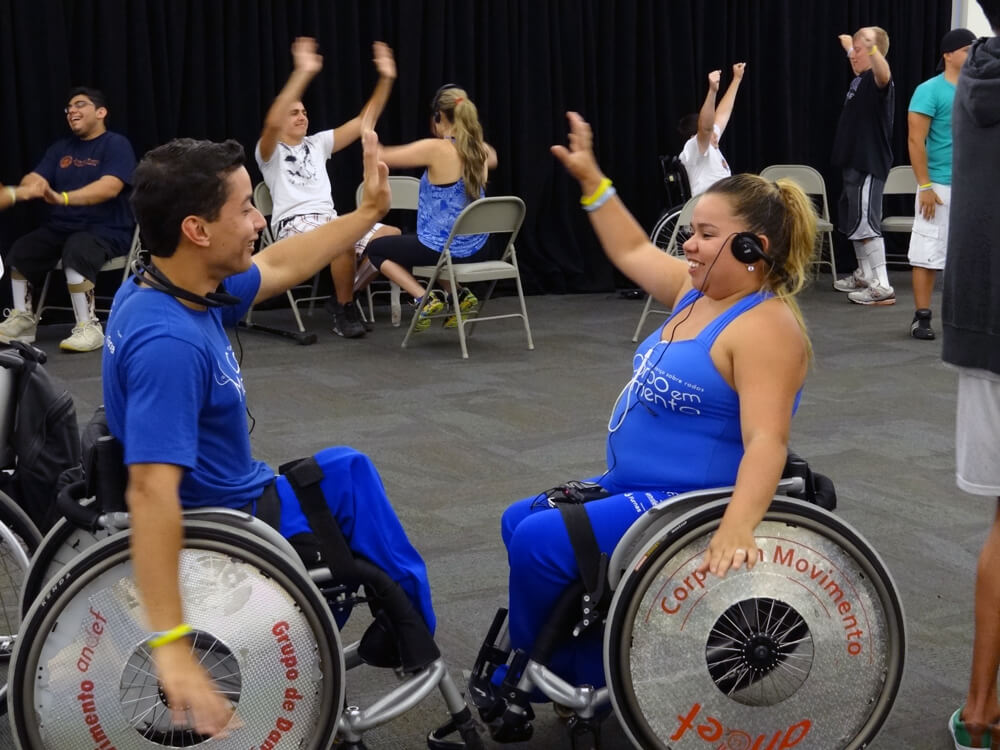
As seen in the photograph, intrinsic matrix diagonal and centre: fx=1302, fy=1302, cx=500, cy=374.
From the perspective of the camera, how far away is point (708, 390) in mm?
2043

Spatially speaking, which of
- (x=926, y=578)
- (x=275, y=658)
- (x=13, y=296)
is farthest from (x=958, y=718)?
(x=13, y=296)

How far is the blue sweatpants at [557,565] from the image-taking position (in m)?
2.04

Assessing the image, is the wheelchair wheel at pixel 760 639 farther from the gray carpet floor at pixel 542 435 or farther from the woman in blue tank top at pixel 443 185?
the woman in blue tank top at pixel 443 185

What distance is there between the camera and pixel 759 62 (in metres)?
8.76

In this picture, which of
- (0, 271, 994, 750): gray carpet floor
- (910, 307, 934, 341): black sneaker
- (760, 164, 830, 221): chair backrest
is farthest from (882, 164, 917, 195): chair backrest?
(910, 307, 934, 341): black sneaker

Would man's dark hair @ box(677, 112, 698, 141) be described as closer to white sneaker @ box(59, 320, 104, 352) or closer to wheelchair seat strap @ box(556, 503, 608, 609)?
white sneaker @ box(59, 320, 104, 352)

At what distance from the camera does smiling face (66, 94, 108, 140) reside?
621 centimetres

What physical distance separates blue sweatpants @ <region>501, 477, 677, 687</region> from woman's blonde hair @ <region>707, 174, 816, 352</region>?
15.5 inches

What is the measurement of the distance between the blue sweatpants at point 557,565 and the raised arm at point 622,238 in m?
0.45

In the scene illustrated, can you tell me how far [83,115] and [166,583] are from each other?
5.01 m

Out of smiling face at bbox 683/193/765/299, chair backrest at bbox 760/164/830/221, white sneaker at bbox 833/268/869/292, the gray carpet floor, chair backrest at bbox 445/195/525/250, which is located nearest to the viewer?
smiling face at bbox 683/193/765/299

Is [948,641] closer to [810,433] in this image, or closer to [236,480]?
[236,480]

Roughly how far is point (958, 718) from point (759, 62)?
711cm

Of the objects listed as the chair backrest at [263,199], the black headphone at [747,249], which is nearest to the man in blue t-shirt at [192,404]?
the black headphone at [747,249]
